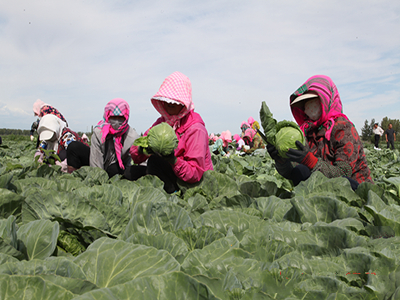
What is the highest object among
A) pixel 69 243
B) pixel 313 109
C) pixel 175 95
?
pixel 175 95

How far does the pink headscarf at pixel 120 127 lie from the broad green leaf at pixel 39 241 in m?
3.83

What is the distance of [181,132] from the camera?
3.56 meters

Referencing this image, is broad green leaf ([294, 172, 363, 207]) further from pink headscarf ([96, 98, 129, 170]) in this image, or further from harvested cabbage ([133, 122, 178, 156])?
pink headscarf ([96, 98, 129, 170])

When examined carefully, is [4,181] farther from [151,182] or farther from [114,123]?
[114,123]

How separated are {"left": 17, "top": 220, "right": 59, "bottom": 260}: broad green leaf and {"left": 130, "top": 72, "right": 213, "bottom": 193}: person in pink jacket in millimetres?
2127

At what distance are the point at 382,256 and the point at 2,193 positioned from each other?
1681 millimetres

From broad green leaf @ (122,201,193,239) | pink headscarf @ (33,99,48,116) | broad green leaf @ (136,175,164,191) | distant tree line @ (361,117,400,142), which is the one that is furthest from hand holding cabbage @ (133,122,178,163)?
distant tree line @ (361,117,400,142)

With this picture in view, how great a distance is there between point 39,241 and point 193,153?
2.36 metres

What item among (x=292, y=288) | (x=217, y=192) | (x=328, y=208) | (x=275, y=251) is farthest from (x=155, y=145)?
(x=292, y=288)

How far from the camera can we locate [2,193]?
1.45m

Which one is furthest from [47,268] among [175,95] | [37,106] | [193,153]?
[37,106]

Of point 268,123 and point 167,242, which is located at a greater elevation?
point 268,123

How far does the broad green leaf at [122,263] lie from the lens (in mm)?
861

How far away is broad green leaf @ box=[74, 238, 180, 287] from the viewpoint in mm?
861
